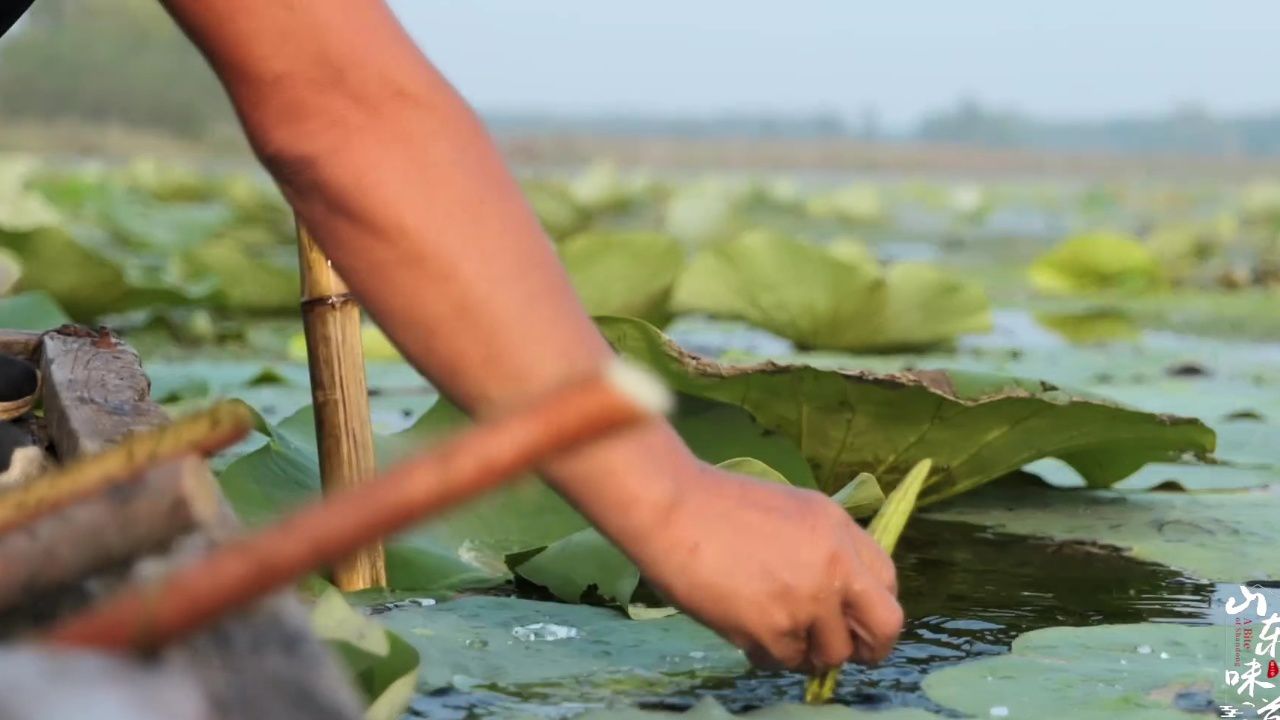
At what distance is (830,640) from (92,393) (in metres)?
0.39

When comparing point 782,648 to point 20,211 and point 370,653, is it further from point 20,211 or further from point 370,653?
point 20,211

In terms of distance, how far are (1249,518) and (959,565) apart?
0.25 meters

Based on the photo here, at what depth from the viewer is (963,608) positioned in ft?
3.43

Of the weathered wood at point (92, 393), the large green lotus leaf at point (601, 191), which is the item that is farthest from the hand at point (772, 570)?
the large green lotus leaf at point (601, 191)

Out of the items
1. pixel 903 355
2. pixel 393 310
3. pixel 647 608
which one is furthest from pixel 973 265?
pixel 393 310

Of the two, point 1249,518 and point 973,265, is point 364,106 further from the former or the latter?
point 973,265

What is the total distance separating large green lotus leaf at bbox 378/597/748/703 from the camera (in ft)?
2.77

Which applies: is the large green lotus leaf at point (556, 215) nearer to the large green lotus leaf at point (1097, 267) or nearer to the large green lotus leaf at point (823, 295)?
the large green lotus leaf at point (1097, 267)

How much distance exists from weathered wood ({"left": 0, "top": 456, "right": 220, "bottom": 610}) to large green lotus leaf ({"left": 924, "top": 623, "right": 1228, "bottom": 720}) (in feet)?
1.68

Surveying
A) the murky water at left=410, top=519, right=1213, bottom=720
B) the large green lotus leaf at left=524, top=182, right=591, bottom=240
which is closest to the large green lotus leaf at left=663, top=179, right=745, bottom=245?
the large green lotus leaf at left=524, top=182, right=591, bottom=240

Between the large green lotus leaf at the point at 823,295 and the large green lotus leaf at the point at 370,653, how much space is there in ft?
4.30

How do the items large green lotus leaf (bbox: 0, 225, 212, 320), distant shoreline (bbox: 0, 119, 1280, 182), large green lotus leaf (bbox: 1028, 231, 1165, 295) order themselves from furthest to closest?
distant shoreline (bbox: 0, 119, 1280, 182) → large green lotus leaf (bbox: 1028, 231, 1165, 295) → large green lotus leaf (bbox: 0, 225, 212, 320)

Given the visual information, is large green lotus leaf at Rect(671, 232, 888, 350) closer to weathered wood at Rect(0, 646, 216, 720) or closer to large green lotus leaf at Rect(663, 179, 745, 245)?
weathered wood at Rect(0, 646, 216, 720)

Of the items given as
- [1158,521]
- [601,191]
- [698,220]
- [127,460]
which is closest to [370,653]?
[127,460]
